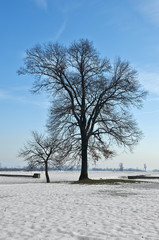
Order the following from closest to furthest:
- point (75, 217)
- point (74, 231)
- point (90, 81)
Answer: point (74, 231) < point (75, 217) < point (90, 81)

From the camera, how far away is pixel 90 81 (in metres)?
29.1

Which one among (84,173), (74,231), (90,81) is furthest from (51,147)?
(74,231)

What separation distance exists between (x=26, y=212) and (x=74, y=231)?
3.74 m

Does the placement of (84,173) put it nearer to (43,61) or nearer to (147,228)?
(43,61)

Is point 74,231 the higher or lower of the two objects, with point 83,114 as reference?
lower

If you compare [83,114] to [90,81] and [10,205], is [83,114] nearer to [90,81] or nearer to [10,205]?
[90,81]

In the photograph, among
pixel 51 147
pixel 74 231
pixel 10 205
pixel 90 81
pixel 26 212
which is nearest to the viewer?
pixel 74 231

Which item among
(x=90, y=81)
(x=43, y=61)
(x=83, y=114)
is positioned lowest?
(x=83, y=114)

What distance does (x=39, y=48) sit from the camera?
30.7 m

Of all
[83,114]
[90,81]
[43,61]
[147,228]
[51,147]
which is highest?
[43,61]

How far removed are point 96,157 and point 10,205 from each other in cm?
1690

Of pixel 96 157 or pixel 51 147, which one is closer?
pixel 96 157

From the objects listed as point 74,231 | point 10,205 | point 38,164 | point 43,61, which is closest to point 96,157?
point 38,164

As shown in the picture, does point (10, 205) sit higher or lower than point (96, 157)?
lower
